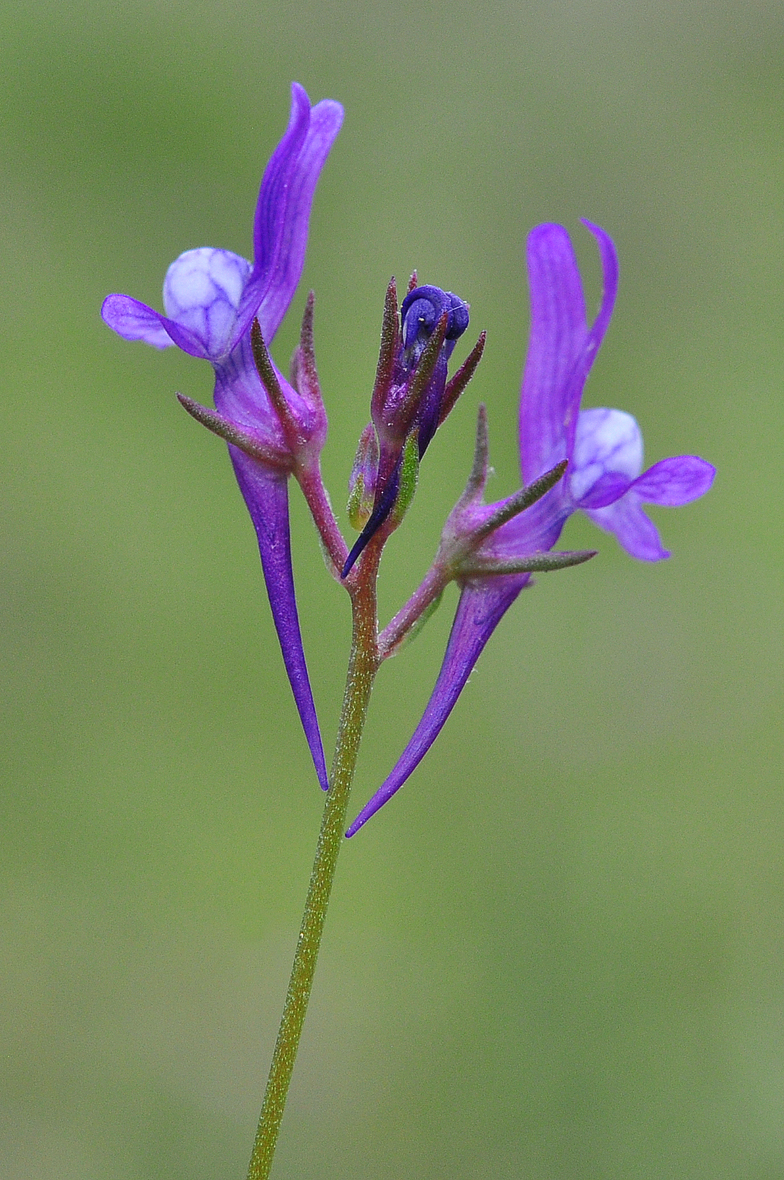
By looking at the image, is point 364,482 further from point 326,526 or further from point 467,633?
point 467,633

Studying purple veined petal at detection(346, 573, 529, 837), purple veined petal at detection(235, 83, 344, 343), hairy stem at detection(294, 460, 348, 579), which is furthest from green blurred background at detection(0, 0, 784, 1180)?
purple veined petal at detection(235, 83, 344, 343)

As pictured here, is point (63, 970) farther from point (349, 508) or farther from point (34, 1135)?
point (349, 508)

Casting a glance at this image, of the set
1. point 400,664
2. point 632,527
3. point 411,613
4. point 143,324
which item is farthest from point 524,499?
point 400,664

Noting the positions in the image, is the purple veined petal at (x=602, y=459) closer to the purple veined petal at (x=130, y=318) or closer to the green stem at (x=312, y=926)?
the green stem at (x=312, y=926)

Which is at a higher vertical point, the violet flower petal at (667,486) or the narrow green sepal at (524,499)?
the violet flower petal at (667,486)

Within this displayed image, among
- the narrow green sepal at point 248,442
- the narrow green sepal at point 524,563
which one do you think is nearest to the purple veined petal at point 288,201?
the narrow green sepal at point 248,442

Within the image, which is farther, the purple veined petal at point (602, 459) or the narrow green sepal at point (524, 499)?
the purple veined petal at point (602, 459)

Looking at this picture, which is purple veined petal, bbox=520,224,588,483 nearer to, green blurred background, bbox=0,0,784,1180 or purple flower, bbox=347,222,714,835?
purple flower, bbox=347,222,714,835
